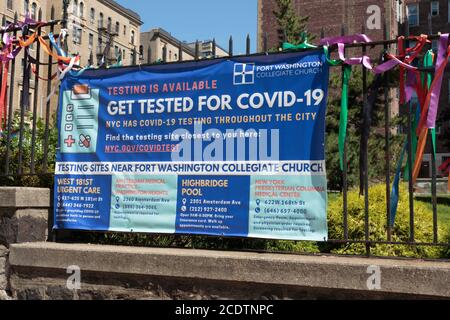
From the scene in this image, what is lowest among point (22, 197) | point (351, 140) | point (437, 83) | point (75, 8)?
point (22, 197)

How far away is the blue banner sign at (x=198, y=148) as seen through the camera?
170 inches

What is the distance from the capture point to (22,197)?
5016mm

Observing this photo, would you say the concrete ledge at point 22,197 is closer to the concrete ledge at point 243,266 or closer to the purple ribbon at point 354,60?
the concrete ledge at point 243,266

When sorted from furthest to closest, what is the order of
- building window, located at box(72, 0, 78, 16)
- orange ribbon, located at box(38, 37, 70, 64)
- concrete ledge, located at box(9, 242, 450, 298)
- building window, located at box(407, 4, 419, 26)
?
building window, located at box(72, 0, 78, 16), building window, located at box(407, 4, 419, 26), orange ribbon, located at box(38, 37, 70, 64), concrete ledge, located at box(9, 242, 450, 298)

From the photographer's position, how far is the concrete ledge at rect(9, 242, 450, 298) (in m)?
3.60

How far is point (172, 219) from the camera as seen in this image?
4.72 meters

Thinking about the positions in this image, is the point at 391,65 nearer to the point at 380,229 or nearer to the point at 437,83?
the point at 437,83

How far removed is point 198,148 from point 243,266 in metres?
1.19

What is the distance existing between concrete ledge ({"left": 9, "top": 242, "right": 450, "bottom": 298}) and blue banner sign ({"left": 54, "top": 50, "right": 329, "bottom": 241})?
1.01 feet

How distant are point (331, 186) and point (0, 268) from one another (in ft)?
44.1
